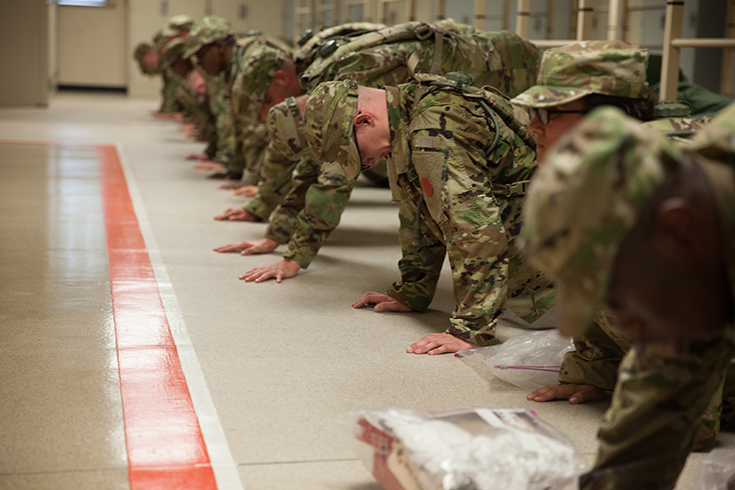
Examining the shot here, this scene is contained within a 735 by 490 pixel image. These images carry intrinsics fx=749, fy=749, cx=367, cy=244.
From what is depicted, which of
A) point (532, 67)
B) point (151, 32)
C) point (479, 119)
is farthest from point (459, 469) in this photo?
point (151, 32)

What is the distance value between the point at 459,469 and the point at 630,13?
592 centimetres

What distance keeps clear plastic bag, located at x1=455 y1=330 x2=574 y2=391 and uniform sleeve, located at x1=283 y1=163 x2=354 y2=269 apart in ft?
3.76

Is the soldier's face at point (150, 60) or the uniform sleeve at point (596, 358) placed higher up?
the soldier's face at point (150, 60)

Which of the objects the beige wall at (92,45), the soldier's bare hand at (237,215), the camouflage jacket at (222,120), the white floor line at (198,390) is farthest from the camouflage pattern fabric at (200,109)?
the beige wall at (92,45)

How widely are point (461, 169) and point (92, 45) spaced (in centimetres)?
1732

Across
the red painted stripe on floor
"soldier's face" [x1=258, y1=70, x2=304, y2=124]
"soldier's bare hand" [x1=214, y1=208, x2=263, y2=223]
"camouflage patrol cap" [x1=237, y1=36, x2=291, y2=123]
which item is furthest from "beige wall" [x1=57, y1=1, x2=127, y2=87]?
the red painted stripe on floor

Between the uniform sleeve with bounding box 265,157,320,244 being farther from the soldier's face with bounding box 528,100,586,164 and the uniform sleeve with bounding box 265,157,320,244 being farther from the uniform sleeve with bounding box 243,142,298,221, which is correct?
the soldier's face with bounding box 528,100,586,164

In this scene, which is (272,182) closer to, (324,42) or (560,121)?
(324,42)

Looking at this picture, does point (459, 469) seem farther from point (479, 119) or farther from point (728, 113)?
point (479, 119)

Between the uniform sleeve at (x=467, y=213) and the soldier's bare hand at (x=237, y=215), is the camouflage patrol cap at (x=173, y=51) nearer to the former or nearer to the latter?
the soldier's bare hand at (x=237, y=215)

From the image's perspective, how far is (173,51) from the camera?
319 inches

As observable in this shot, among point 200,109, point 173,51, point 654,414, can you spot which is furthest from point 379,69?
point 200,109

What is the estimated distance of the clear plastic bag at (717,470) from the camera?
1.71m

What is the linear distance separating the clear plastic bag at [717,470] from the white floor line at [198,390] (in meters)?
1.08
